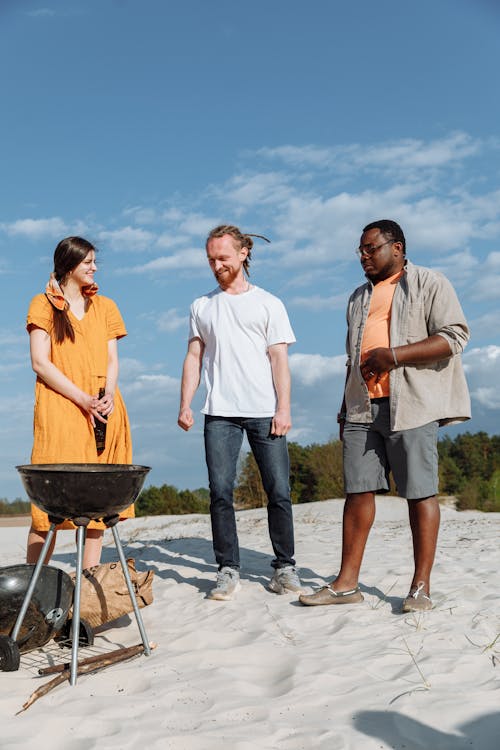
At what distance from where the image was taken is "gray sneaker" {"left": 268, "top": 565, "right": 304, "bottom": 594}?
488 centimetres

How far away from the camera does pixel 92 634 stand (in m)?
4.13

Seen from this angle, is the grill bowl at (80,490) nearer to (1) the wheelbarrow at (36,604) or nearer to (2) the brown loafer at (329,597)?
(1) the wheelbarrow at (36,604)

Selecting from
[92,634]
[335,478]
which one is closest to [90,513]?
[92,634]

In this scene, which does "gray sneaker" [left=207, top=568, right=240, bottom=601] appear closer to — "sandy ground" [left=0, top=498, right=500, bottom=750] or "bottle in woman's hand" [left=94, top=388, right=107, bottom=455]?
"sandy ground" [left=0, top=498, right=500, bottom=750]

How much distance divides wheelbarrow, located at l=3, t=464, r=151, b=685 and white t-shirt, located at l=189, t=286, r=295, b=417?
1102 mm

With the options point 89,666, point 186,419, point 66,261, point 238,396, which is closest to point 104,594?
point 89,666

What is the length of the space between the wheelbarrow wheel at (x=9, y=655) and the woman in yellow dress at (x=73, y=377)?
0.78m

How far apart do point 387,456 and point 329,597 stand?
3.06 ft

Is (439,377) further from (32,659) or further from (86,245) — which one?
(32,659)

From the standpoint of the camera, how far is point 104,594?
4289 millimetres

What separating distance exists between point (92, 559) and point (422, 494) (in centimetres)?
208

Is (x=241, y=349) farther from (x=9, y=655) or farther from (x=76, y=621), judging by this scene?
(x=9, y=655)

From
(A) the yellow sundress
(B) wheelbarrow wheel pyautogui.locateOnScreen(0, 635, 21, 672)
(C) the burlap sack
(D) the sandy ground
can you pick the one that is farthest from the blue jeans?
(B) wheelbarrow wheel pyautogui.locateOnScreen(0, 635, 21, 672)

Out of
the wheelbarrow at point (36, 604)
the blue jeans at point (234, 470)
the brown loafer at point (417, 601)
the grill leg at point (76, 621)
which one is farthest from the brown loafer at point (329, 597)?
the grill leg at point (76, 621)
